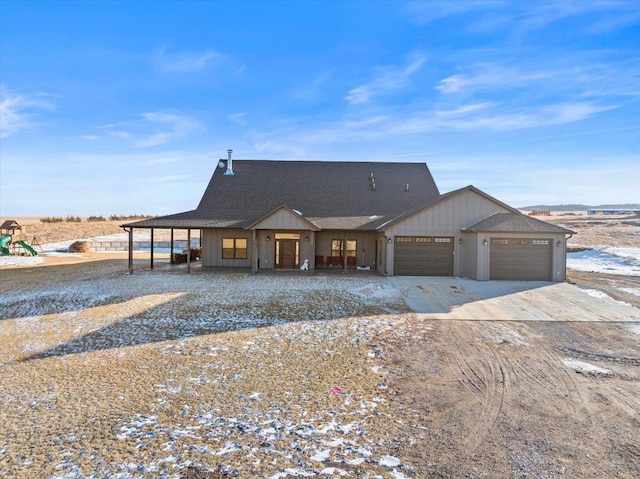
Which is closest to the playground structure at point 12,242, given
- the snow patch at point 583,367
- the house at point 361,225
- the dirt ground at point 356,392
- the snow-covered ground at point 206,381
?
the house at point 361,225

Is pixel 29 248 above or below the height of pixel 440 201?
below

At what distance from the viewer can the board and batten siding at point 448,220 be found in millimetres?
19109

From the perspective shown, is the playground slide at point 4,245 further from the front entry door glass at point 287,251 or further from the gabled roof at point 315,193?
the front entry door glass at point 287,251

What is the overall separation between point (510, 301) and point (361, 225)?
8812 mm

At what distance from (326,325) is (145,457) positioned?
625cm

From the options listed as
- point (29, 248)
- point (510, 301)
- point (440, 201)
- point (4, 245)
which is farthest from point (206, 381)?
point (4, 245)

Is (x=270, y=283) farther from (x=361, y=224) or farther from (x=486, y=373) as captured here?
(x=486, y=373)

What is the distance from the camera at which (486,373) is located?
24.1 ft

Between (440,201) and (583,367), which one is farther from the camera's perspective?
(440,201)

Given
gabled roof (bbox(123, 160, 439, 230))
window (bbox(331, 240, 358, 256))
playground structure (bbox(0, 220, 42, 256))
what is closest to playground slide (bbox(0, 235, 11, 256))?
playground structure (bbox(0, 220, 42, 256))

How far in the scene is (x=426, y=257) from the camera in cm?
1933

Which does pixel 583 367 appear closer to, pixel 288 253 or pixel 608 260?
pixel 288 253

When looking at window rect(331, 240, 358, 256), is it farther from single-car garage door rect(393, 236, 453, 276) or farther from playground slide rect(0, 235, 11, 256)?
playground slide rect(0, 235, 11, 256)

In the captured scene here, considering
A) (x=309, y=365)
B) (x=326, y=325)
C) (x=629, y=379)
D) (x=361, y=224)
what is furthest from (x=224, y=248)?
(x=629, y=379)
